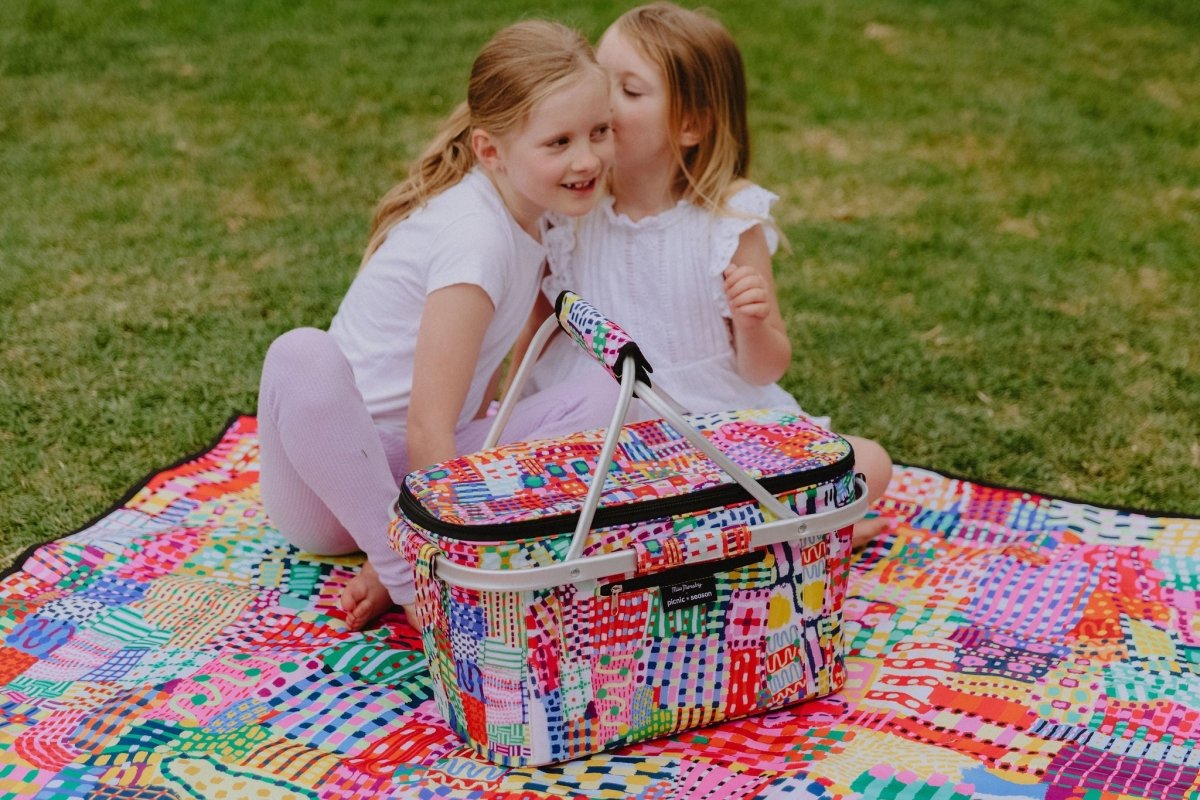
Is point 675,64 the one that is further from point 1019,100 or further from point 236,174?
point 1019,100

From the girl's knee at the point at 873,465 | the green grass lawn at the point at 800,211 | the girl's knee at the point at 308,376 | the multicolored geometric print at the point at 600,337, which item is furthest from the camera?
the green grass lawn at the point at 800,211

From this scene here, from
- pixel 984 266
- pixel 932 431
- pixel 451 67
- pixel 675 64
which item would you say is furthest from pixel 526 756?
pixel 451 67

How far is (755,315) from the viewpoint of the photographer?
2.33 meters

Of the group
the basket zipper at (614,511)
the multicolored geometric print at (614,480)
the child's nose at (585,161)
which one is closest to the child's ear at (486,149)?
the child's nose at (585,161)

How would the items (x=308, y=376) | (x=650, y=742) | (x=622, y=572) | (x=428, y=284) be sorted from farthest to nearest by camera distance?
(x=428, y=284)
(x=308, y=376)
(x=650, y=742)
(x=622, y=572)

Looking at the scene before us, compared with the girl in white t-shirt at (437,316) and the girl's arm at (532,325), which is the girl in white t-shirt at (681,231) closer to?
the girl's arm at (532,325)

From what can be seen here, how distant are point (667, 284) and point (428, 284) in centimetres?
52

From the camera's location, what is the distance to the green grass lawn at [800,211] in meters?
3.26

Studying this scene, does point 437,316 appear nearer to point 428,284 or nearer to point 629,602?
point 428,284

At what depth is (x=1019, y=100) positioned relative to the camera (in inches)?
242

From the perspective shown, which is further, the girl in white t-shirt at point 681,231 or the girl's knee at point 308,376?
the girl in white t-shirt at point 681,231

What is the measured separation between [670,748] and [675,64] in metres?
1.29

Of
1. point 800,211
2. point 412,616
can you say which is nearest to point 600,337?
point 412,616

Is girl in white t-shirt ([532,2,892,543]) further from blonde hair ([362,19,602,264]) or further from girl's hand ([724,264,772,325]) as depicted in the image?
blonde hair ([362,19,602,264])
